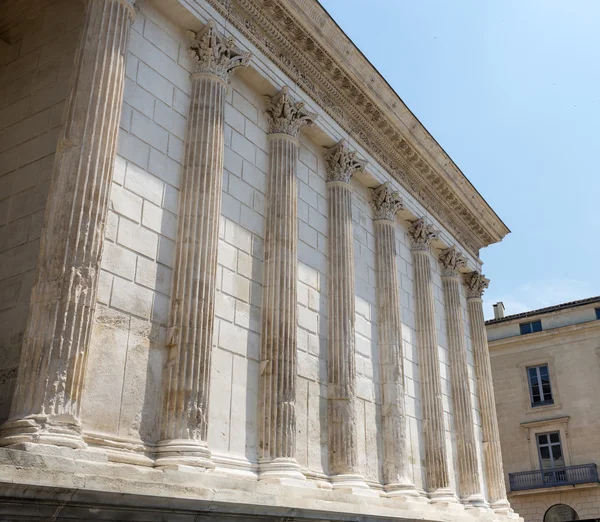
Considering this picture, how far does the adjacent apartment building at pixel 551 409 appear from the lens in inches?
1299

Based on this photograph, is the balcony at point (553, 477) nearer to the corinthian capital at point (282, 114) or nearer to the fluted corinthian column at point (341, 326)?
the fluted corinthian column at point (341, 326)

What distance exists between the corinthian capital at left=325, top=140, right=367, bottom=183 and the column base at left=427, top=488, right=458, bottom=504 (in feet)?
24.4

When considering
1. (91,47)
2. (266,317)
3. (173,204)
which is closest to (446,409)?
(266,317)

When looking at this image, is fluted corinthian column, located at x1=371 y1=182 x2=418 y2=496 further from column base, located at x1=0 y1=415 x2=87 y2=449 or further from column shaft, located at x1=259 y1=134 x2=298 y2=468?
column base, located at x1=0 y1=415 x2=87 y2=449

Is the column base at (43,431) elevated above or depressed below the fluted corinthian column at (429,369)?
below

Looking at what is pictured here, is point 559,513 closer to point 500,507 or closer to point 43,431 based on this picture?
point 500,507

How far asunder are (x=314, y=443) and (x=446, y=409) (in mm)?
6852

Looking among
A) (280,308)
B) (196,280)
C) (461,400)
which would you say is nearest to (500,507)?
(461,400)

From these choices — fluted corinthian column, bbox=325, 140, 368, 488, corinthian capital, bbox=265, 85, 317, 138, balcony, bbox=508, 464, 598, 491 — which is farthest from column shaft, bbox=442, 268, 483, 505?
balcony, bbox=508, 464, 598, 491

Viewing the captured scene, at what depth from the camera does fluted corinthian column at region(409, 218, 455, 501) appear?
16.7 meters

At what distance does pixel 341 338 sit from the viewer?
551 inches

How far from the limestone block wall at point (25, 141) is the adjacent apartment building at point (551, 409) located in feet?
97.7

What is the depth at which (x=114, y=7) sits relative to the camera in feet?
33.7

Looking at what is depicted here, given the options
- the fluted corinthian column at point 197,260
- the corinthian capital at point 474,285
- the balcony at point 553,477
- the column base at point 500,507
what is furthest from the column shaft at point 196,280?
the balcony at point 553,477
